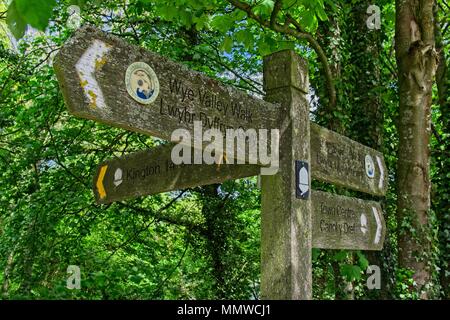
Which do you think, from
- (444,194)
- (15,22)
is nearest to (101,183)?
(15,22)

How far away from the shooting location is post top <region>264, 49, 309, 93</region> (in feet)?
8.68

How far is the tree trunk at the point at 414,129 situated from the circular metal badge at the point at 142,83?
106 inches

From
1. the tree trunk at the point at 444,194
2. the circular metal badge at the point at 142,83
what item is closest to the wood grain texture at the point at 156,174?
the circular metal badge at the point at 142,83

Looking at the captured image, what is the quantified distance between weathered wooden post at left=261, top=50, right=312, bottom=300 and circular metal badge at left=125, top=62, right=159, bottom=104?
2.79ft

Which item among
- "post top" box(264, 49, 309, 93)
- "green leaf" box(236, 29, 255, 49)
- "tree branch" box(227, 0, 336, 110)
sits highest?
"green leaf" box(236, 29, 255, 49)

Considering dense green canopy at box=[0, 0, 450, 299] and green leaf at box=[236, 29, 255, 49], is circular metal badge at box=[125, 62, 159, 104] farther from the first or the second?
green leaf at box=[236, 29, 255, 49]

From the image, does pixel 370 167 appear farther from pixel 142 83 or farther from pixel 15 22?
pixel 15 22

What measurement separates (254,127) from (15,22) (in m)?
1.38

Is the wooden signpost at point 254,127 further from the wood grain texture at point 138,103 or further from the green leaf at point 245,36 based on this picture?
the green leaf at point 245,36

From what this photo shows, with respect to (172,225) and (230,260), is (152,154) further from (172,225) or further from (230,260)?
(172,225)

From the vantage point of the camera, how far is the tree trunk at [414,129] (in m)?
3.87

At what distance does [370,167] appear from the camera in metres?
3.33

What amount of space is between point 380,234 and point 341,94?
1469mm

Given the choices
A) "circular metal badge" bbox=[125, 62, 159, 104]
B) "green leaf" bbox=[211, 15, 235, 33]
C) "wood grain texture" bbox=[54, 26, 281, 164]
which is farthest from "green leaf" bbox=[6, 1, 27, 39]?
"green leaf" bbox=[211, 15, 235, 33]
